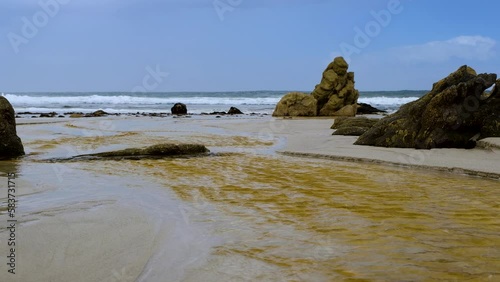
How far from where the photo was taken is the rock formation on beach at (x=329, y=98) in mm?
34059

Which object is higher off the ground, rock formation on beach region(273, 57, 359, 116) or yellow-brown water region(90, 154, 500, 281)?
rock formation on beach region(273, 57, 359, 116)

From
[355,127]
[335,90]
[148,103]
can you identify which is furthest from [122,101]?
[355,127]

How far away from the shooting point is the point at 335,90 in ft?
119

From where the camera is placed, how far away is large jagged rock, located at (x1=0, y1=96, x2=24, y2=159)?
360 inches

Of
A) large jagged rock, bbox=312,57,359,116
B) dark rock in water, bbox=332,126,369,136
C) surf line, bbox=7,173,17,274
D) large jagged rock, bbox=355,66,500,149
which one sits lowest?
surf line, bbox=7,173,17,274

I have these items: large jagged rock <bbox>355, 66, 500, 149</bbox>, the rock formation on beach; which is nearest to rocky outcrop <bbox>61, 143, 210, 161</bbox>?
large jagged rock <bbox>355, 66, 500, 149</bbox>

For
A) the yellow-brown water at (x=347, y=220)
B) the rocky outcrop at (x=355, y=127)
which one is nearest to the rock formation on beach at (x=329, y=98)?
the rocky outcrop at (x=355, y=127)

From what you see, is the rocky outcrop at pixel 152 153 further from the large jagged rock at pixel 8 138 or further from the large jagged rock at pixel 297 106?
the large jagged rock at pixel 297 106

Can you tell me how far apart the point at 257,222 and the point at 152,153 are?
5641mm

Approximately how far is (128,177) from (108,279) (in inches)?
162

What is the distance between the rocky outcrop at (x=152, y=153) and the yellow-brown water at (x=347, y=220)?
150 centimetres

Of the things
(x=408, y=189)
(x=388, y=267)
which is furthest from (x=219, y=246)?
(x=408, y=189)

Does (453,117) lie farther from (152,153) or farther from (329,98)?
(329,98)

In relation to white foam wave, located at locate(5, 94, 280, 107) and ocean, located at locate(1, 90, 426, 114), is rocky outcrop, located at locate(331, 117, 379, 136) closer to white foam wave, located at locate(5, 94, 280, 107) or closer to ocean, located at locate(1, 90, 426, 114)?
ocean, located at locate(1, 90, 426, 114)
